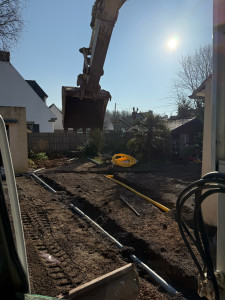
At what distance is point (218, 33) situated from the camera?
1.60 meters

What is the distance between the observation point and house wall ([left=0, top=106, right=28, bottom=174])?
1170 cm

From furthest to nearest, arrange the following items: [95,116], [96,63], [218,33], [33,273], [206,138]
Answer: [206,138] < [95,116] < [96,63] < [33,273] < [218,33]

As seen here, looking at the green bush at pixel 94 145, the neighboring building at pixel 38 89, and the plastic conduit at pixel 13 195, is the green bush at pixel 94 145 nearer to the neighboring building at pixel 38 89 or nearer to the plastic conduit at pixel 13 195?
the neighboring building at pixel 38 89

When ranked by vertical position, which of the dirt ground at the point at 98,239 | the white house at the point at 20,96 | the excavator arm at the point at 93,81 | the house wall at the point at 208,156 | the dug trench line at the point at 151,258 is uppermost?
the white house at the point at 20,96

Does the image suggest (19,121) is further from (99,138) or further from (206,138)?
(206,138)

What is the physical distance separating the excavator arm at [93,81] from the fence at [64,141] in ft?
41.0

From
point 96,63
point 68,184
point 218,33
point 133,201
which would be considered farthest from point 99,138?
point 218,33

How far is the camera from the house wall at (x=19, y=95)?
76.7 ft

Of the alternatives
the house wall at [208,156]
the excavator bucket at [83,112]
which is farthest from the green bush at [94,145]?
the excavator bucket at [83,112]

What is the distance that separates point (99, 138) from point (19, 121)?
7.07 meters

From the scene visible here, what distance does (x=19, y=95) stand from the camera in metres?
24.2

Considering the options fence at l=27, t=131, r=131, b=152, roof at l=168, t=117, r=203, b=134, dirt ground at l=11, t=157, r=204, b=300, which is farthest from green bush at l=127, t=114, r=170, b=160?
dirt ground at l=11, t=157, r=204, b=300

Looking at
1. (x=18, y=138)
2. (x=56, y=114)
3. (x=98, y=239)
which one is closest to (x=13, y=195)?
(x=98, y=239)

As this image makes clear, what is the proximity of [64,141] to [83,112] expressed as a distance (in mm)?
15319
